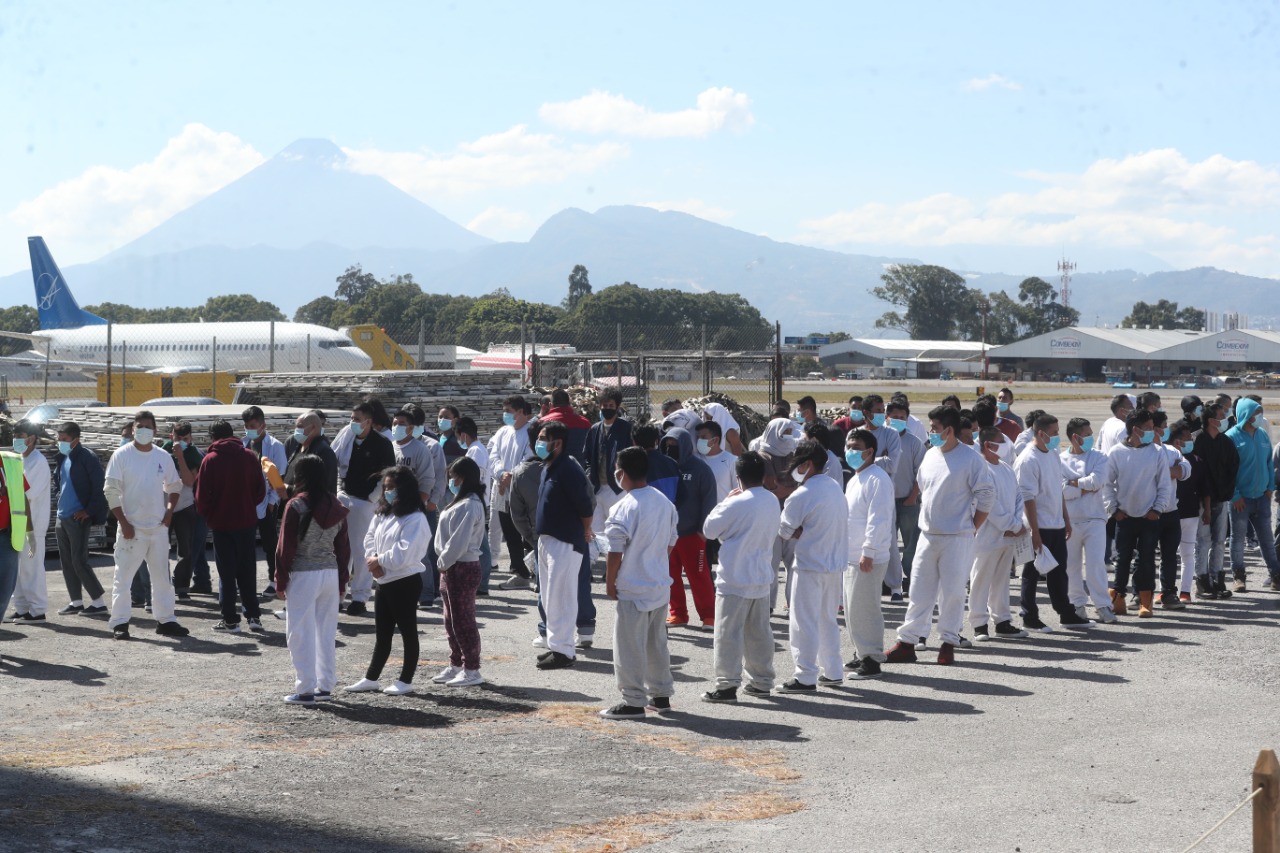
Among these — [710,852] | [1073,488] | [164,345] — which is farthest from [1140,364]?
[710,852]

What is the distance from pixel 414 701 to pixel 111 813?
110 inches

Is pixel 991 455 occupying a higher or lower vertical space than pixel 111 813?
higher

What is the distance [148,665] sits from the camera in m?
10.0

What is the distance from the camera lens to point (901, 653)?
33.2 feet

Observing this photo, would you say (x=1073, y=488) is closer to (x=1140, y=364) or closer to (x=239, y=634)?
(x=239, y=634)

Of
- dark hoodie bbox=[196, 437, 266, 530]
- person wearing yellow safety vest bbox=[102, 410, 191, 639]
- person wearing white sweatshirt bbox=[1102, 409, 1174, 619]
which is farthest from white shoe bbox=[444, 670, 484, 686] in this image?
person wearing white sweatshirt bbox=[1102, 409, 1174, 619]

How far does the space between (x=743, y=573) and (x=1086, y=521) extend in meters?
4.70

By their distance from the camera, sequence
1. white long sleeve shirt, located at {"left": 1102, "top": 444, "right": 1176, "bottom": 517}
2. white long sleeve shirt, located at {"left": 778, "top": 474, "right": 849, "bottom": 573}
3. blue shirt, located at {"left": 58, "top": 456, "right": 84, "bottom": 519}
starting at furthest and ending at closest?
white long sleeve shirt, located at {"left": 1102, "top": 444, "right": 1176, "bottom": 517} → blue shirt, located at {"left": 58, "top": 456, "right": 84, "bottom": 519} → white long sleeve shirt, located at {"left": 778, "top": 474, "right": 849, "bottom": 573}

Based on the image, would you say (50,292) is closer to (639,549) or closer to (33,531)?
(33,531)

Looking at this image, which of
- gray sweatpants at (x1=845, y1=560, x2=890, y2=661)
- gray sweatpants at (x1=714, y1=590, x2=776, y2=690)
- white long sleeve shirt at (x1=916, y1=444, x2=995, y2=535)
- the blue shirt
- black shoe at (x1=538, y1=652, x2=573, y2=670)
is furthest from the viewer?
the blue shirt

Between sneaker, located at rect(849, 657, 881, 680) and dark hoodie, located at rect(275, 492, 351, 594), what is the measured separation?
3861 millimetres

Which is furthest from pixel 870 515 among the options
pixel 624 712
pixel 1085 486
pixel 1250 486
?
pixel 1250 486

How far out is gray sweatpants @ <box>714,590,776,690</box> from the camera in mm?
8648

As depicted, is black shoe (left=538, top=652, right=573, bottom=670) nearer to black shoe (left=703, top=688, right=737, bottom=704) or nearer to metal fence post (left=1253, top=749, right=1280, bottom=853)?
black shoe (left=703, top=688, right=737, bottom=704)
